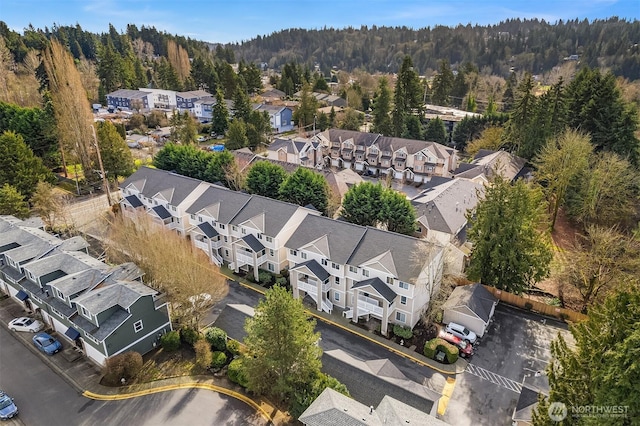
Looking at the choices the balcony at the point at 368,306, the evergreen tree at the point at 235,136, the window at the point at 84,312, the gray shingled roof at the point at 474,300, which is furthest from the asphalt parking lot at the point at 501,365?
the evergreen tree at the point at 235,136

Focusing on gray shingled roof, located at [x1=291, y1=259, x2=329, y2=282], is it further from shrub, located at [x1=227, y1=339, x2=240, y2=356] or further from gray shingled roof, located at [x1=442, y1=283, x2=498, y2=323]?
gray shingled roof, located at [x1=442, y1=283, x2=498, y2=323]

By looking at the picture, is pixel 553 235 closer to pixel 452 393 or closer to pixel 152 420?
pixel 452 393

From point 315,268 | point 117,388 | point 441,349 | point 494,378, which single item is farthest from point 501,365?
point 117,388

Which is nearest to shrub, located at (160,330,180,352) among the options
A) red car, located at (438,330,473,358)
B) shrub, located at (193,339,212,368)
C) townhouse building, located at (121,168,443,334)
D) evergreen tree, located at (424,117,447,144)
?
shrub, located at (193,339,212,368)

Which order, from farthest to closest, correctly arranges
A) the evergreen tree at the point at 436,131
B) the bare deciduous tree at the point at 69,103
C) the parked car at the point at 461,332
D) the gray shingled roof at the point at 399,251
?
the evergreen tree at the point at 436,131
the bare deciduous tree at the point at 69,103
the gray shingled roof at the point at 399,251
the parked car at the point at 461,332

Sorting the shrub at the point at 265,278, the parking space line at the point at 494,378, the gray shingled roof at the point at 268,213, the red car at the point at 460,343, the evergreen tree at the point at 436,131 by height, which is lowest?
the parking space line at the point at 494,378

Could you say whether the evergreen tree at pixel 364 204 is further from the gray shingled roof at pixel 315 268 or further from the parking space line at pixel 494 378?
the parking space line at pixel 494 378
